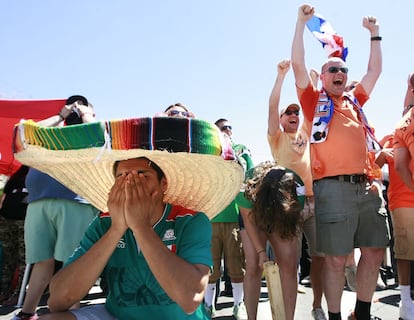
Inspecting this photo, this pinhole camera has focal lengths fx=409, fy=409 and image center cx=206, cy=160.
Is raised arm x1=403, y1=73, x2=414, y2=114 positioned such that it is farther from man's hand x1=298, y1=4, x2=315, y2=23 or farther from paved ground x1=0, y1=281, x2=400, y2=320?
paved ground x1=0, y1=281, x2=400, y2=320

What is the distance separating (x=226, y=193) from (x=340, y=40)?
2.59 meters

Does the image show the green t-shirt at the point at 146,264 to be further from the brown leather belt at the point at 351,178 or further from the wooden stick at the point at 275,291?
the brown leather belt at the point at 351,178

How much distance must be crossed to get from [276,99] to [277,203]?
90 cm

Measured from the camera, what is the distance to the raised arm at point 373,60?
3664mm

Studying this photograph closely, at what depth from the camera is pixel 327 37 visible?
3779 mm

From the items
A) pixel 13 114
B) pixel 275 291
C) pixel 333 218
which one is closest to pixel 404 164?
pixel 333 218

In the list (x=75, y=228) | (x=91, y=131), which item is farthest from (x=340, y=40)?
(x=91, y=131)

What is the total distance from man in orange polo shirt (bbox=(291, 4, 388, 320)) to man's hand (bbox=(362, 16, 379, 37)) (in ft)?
2.50

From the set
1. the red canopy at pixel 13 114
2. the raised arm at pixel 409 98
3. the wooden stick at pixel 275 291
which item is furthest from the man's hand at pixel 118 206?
the red canopy at pixel 13 114

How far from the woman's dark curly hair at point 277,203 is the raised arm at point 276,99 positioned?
44 centimetres

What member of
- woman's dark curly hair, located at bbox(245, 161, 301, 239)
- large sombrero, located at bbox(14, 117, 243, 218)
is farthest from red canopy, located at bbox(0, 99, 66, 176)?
large sombrero, located at bbox(14, 117, 243, 218)

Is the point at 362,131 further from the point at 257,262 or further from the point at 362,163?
the point at 257,262

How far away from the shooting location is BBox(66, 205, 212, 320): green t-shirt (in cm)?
163

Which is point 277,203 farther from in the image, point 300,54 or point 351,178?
point 300,54
